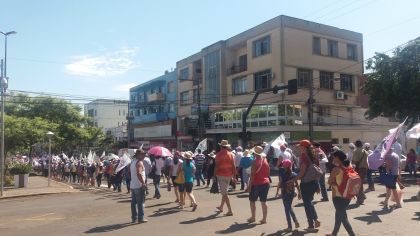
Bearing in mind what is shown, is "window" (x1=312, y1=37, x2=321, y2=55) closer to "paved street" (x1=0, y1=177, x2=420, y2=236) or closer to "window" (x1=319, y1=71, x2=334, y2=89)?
"window" (x1=319, y1=71, x2=334, y2=89)

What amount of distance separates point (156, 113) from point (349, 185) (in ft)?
179

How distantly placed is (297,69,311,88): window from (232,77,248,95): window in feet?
17.0

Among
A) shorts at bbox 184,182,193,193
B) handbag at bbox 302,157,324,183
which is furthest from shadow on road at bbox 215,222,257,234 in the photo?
shorts at bbox 184,182,193,193

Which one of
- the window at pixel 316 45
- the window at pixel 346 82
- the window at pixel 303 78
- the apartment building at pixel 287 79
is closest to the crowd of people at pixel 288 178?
the apartment building at pixel 287 79

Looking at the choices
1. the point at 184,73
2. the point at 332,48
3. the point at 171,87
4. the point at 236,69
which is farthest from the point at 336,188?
the point at 171,87

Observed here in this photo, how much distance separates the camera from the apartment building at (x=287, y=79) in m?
38.0

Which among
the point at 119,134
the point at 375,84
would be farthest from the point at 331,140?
the point at 119,134

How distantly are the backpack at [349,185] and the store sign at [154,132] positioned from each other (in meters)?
48.1

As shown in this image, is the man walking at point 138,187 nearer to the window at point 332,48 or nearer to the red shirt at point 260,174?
→ the red shirt at point 260,174

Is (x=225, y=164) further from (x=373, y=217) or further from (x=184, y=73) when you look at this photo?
(x=184, y=73)

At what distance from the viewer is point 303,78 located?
39781 millimetres

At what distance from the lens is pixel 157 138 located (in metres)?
59.4

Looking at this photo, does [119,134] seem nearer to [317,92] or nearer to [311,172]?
[317,92]

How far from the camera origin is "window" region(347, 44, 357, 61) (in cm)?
4275
